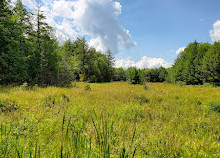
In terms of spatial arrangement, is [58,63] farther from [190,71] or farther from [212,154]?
[190,71]

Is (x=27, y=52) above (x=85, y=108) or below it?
above

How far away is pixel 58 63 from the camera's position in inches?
589

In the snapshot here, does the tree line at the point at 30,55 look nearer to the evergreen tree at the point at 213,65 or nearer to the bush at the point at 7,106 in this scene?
the evergreen tree at the point at 213,65

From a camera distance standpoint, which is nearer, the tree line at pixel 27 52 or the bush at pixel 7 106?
the bush at pixel 7 106

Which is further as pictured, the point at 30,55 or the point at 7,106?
the point at 30,55

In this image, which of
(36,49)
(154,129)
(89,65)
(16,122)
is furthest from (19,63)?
(89,65)

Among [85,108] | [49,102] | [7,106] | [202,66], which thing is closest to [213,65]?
[202,66]

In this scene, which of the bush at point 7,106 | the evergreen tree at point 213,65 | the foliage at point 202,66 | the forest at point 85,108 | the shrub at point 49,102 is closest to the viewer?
the forest at point 85,108

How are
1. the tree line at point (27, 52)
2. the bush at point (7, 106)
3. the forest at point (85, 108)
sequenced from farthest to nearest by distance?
1. the tree line at point (27, 52)
2. the bush at point (7, 106)
3. the forest at point (85, 108)

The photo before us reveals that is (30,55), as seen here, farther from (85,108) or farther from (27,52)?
(85,108)

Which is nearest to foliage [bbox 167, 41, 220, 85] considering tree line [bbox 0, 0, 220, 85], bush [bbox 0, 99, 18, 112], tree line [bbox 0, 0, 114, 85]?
tree line [bbox 0, 0, 220, 85]

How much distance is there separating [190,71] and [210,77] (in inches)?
239

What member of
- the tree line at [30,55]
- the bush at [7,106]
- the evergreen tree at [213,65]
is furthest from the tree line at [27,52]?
the evergreen tree at [213,65]

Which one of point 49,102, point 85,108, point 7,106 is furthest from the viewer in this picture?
point 49,102
